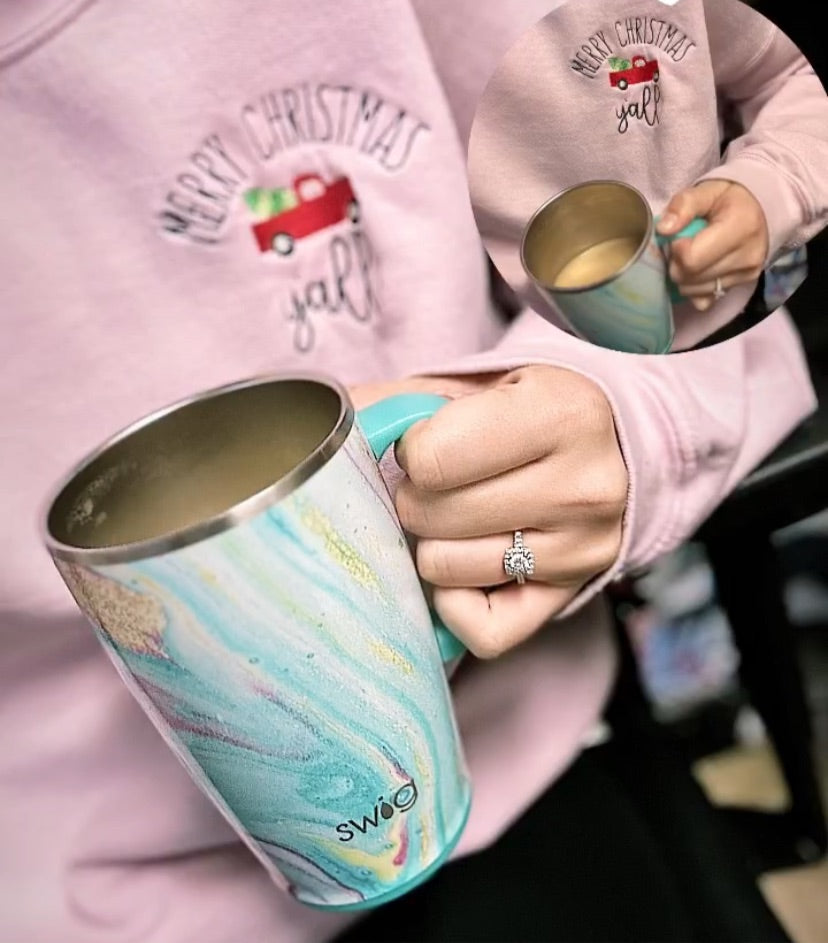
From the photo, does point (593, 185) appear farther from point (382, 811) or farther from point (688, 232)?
point (382, 811)

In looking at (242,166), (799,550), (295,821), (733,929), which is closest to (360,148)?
(242,166)

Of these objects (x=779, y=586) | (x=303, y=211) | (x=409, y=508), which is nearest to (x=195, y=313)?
(x=303, y=211)

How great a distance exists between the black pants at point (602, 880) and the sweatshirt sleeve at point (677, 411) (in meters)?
0.18

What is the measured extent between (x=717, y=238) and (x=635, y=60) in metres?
0.05

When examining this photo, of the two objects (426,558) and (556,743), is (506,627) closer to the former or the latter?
(426,558)

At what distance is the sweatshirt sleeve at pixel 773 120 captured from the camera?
25 centimetres

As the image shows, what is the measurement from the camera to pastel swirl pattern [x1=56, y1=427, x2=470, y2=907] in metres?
0.23

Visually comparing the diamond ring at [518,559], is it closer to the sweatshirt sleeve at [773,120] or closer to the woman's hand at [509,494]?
the woman's hand at [509,494]

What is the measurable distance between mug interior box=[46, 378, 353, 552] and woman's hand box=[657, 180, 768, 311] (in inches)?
4.2

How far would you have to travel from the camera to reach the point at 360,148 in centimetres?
39

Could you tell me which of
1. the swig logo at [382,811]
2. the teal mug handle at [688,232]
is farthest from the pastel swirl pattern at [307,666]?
the teal mug handle at [688,232]

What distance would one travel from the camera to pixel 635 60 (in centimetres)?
24

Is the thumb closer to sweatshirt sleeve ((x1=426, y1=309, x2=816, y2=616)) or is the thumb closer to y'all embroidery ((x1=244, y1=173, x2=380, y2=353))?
sweatshirt sleeve ((x1=426, y1=309, x2=816, y2=616))

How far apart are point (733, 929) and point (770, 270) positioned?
322 millimetres
